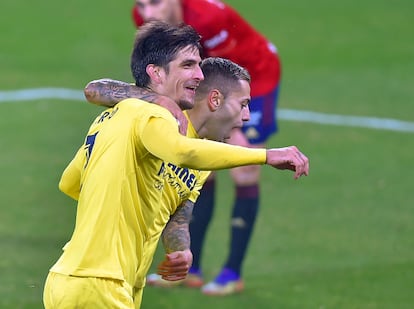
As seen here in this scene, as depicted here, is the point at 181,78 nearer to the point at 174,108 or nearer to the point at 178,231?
the point at 174,108

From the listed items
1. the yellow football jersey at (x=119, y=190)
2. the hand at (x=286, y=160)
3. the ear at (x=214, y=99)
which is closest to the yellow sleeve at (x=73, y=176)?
the yellow football jersey at (x=119, y=190)

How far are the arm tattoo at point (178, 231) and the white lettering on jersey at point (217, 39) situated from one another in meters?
3.22

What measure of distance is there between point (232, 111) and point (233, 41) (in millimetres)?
3596

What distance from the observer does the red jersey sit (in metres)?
9.34

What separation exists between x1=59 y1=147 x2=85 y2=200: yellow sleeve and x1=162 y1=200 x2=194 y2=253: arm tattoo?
56 cm

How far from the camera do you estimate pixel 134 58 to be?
566 cm

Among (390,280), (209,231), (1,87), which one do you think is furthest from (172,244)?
(1,87)

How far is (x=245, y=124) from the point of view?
937cm

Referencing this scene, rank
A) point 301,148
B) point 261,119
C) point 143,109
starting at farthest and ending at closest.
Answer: point 301,148 → point 261,119 → point 143,109

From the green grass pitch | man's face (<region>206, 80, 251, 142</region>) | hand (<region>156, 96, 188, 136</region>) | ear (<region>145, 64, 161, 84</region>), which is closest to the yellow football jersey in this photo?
hand (<region>156, 96, 188, 136</region>)

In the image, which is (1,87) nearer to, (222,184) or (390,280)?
(222,184)

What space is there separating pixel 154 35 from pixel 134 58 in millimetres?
166

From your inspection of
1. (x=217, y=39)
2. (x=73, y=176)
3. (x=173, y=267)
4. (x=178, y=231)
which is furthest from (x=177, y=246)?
(x=217, y=39)

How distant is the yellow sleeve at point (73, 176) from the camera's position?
5.90 m
